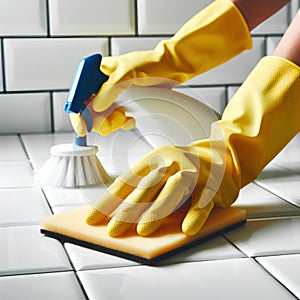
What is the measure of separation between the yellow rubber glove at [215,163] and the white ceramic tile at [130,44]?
571 mm

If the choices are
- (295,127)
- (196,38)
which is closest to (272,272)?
(295,127)

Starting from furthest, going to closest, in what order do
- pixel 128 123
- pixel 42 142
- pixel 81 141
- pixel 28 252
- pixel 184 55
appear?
pixel 42 142 → pixel 81 141 → pixel 184 55 → pixel 128 123 → pixel 28 252

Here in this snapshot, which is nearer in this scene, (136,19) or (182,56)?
(182,56)

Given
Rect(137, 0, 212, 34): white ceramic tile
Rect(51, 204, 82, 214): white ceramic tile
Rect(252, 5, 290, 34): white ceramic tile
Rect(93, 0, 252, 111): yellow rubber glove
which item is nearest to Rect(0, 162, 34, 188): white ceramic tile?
Rect(51, 204, 82, 214): white ceramic tile

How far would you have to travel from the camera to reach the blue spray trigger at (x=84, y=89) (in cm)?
88

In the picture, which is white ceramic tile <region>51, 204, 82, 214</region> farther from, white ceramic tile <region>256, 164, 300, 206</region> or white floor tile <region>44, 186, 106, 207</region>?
white ceramic tile <region>256, 164, 300, 206</region>

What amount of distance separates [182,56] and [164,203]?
0.92 ft

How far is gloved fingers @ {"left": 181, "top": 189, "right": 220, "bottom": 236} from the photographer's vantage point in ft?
2.51

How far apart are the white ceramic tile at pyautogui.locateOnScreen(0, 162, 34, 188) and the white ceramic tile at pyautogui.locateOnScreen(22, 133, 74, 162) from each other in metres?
0.05

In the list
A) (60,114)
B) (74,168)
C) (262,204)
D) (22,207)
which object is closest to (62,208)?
(22,207)

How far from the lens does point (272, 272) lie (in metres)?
0.68

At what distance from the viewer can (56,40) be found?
1.46 metres

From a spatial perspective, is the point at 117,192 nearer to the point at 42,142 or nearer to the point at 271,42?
the point at 42,142

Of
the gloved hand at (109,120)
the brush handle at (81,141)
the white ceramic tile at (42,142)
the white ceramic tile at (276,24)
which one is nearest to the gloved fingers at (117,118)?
the gloved hand at (109,120)
